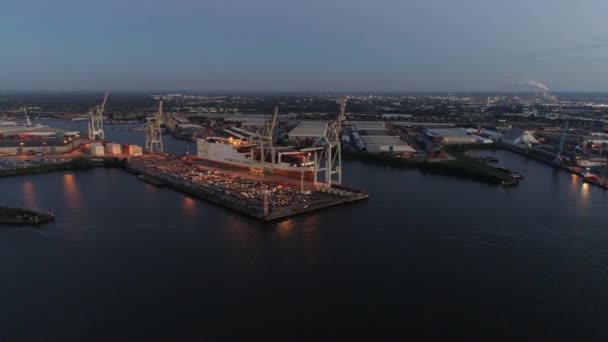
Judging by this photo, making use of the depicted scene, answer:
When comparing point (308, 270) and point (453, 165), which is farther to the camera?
point (453, 165)

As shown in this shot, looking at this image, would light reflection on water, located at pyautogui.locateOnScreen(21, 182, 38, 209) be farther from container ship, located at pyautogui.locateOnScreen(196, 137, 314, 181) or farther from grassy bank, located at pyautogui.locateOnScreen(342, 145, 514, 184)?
grassy bank, located at pyautogui.locateOnScreen(342, 145, 514, 184)

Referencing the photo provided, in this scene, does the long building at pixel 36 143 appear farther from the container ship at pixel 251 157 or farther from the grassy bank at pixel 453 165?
the grassy bank at pixel 453 165

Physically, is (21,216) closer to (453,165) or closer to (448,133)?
(453,165)

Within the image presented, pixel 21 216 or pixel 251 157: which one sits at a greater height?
pixel 251 157

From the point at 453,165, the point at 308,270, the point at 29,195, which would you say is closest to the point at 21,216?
the point at 29,195

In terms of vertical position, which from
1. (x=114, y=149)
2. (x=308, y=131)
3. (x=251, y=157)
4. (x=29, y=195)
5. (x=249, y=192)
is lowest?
(x=29, y=195)

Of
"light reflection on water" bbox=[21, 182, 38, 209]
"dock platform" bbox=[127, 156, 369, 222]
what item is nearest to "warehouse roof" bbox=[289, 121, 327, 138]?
"dock platform" bbox=[127, 156, 369, 222]
